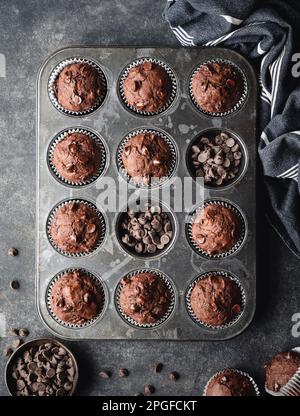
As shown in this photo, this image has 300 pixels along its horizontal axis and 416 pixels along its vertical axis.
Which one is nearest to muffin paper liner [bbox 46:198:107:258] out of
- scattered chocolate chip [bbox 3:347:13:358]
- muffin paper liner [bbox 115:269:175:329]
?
muffin paper liner [bbox 115:269:175:329]

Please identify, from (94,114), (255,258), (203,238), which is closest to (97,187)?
(94,114)

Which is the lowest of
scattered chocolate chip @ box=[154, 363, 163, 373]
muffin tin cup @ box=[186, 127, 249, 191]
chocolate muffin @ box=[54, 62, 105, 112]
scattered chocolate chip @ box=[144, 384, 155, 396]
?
scattered chocolate chip @ box=[144, 384, 155, 396]

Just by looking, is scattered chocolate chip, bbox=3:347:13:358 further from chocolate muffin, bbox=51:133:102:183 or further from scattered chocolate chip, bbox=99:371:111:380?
chocolate muffin, bbox=51:133:102:183

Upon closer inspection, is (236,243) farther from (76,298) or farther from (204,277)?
(76,298)

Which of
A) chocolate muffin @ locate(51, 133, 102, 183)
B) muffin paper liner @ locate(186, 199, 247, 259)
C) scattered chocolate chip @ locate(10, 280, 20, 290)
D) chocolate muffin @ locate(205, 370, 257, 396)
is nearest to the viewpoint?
chocolate muffin @ locate(51, 133, 102, 183)

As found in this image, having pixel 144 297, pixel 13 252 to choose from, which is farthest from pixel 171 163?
pixel 13 252

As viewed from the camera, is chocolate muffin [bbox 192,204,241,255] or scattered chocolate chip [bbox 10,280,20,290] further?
scattered chocolate chip [bbox 10,280,20,290]
